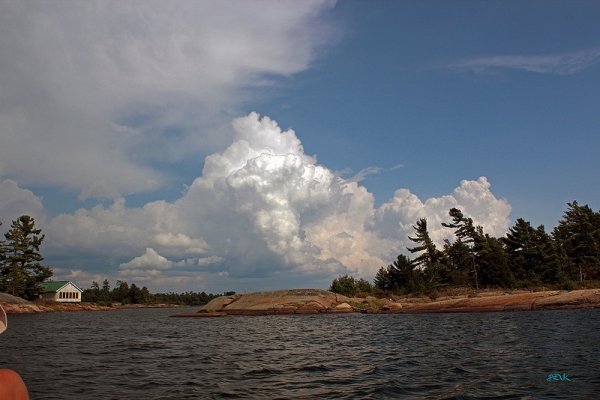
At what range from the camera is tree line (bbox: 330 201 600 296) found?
6850 centimetres

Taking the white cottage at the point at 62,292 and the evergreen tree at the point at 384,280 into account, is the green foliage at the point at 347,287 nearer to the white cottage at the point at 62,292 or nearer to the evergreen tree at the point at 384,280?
the evergreen tree at the point at 384,280

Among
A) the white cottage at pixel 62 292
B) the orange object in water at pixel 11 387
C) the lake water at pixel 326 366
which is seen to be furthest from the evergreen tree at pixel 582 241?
the white cottage at pixel 62 292

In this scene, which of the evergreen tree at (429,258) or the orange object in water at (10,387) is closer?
the orange object in water at (10,387)

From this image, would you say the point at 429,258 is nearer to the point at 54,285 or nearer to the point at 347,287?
the point at 347,287

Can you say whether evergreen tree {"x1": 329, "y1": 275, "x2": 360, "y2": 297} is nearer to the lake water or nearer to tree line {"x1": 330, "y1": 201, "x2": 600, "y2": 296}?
tree line {"x1": 330, "y1": 201, "x2": 600, "y2": 296}

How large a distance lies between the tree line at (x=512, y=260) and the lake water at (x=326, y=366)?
45442mm

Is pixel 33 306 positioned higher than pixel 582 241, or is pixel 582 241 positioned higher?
pixel 582 241

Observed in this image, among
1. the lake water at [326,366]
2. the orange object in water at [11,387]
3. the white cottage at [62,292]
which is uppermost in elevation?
the orange object in water at [11,387]

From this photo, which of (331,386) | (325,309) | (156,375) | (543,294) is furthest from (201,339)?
(543,294)

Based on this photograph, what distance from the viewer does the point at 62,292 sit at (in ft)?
325

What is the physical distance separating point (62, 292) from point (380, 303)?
271ft

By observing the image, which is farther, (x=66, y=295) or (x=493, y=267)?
(x=66, y=295)

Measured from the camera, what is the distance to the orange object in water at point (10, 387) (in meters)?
3.31

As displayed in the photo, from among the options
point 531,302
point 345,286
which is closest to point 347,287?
point 345,286
